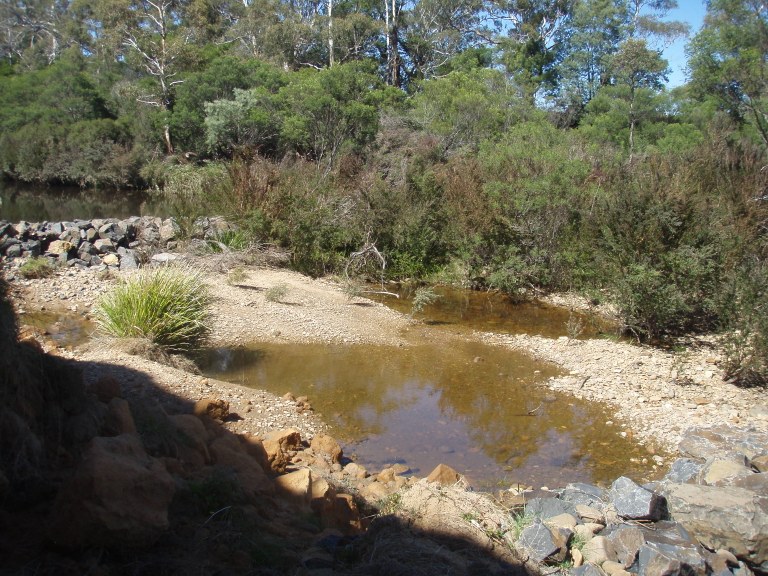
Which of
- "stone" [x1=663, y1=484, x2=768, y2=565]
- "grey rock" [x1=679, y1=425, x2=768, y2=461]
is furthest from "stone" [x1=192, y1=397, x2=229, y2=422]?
"grey rock" [x1=679, y1=425, x2=768, y2=461]

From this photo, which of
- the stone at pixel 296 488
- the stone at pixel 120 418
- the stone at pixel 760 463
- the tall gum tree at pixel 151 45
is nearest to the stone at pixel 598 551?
the stone at pixel 296 488

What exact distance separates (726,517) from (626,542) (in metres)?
0.91

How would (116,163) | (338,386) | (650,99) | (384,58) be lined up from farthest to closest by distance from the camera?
(384,58)
(116,163)
(650,99)
(338,386)

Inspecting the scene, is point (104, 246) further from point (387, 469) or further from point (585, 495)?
point (585, 495)

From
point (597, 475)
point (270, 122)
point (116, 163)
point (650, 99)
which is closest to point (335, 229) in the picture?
point (597, 475)

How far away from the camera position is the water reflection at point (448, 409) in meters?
6.79

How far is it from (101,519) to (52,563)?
304 mm

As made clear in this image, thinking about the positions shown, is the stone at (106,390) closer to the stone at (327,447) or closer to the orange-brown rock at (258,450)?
the orange-brown rock at (258,450)

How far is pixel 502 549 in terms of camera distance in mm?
4426

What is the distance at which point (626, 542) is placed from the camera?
4.71 metres

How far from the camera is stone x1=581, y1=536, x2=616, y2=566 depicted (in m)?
4.57

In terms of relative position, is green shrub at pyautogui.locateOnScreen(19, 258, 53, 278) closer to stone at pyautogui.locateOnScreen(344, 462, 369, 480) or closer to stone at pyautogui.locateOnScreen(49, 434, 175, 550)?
stone at pyautogui.locateOnScreen(344, 462, 369, 480)

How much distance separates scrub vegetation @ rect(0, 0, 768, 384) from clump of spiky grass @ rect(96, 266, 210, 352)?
5719mm

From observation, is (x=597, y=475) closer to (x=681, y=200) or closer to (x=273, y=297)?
(x=681, y=200)
